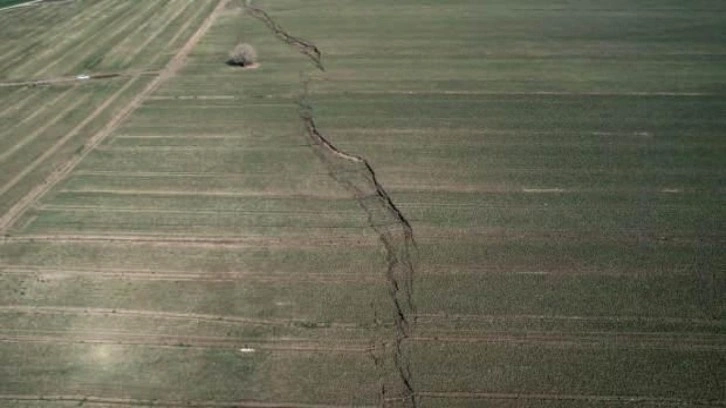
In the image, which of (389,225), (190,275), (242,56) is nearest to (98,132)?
(242,56)

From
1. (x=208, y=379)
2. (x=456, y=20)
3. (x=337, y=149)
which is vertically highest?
(x=456, y=20)

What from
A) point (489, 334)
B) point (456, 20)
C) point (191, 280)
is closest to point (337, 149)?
point (191, 280)

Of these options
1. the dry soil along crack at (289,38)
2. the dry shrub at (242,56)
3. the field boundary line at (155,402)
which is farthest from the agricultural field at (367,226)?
the dry shrub at (242,56)

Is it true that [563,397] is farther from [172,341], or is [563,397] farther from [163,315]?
[163,315]

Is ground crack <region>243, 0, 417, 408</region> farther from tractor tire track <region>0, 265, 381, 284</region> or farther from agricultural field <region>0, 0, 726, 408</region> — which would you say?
tractor tire track <region>0, 265, 381, 284</region>

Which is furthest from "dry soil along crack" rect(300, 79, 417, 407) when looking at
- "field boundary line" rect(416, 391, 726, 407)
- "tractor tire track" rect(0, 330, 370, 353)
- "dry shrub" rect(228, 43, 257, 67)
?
"dry shrub" rect(228, 43, 257, 67)

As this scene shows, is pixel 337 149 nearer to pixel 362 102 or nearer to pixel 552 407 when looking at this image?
pixel 362 102

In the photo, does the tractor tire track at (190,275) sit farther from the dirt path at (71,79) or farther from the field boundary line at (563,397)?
the dirt path at (71,79)
